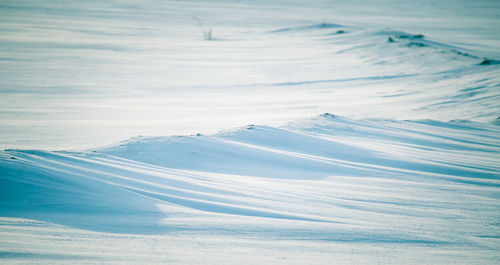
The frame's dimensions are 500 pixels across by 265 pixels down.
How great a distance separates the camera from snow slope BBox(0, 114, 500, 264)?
181 cm

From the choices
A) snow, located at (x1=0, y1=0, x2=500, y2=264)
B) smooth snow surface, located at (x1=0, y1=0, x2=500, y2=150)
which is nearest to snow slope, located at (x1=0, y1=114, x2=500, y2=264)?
snow, located at (x1=0, y1=0, x2=500, y2=264)

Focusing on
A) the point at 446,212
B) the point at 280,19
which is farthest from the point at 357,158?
the point at 280,19

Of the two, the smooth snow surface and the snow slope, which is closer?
the snow slope

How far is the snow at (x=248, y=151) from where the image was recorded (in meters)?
1.77

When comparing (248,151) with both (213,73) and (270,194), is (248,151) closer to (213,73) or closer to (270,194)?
(270,194)

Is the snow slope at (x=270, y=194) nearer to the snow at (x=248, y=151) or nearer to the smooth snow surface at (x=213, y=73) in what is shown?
the snow at (x=248, y=151)

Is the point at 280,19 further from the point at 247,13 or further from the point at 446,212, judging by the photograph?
the point at 446,212

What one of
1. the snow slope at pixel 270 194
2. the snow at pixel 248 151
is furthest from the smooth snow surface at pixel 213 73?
the snow slope at pixel 270 194

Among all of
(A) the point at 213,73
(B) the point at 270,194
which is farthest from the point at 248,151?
(A) the point at 213,73

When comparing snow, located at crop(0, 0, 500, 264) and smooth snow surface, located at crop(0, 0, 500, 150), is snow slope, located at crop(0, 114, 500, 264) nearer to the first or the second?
snow, located at crop(0, 0, 500, 264)

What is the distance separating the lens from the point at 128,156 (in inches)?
108

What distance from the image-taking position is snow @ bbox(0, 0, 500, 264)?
1771mm

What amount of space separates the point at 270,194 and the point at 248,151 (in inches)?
28.8

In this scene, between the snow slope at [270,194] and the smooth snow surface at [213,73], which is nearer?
the snow slope at [270,194]
